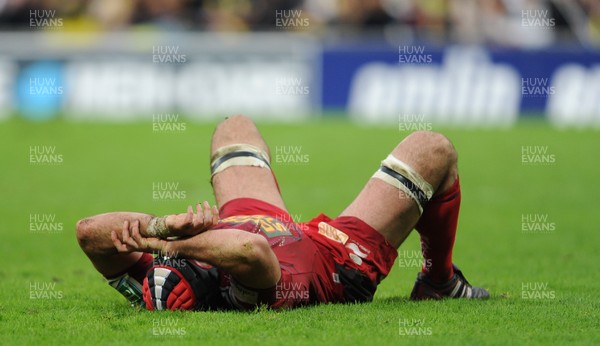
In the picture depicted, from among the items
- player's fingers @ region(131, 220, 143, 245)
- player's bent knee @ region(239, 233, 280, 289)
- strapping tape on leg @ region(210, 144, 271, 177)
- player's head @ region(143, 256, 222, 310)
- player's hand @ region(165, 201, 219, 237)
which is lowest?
player's head @ region(143, 256, 222, 310)

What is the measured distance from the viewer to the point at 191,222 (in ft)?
18.0

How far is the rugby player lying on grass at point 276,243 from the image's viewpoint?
18.4 feet

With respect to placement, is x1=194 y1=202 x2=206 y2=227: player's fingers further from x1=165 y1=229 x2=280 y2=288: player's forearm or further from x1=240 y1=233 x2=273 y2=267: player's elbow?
x1=240 y1=233 x2=273 y2=267: player's elbow

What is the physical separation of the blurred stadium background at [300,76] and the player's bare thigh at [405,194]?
14718mm

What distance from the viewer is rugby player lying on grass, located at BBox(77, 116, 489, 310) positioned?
560 centimetres

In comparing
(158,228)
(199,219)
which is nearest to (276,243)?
(199,219)

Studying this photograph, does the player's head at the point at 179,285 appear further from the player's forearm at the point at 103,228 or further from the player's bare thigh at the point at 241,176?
the player's bare thigh at the point at 241,176

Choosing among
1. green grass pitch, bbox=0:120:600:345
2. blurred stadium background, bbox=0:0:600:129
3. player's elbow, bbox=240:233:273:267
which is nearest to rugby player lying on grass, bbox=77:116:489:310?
player's elbow, bbox=240:233:273:267

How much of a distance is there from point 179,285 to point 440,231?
155 cm

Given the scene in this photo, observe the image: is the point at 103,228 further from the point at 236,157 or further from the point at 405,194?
the point at 405,194

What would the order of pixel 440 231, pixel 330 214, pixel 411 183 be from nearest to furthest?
1. pixel 411 183
2. pixel 440 231
3. pixel 330 214

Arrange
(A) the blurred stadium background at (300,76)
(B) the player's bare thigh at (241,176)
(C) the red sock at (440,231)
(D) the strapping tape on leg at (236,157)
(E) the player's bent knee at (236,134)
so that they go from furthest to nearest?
(A) the blurred stadium background at (300,76) < (E) the player's bent knee at (236,134) < (D) the strapping tape on leg at (236,157) < (B) the player's bare thigh at (241,176) < (C) the red sock at (440,231)

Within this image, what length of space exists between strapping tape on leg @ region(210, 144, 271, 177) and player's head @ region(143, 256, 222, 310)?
1051 millimetres

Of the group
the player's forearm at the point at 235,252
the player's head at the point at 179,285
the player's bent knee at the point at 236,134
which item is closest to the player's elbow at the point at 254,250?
the player's forearm at the point at 235,252
